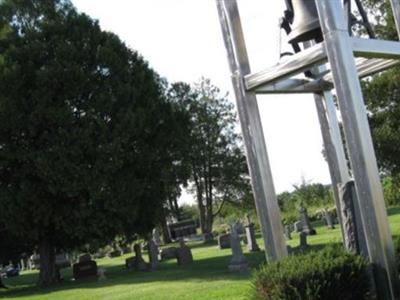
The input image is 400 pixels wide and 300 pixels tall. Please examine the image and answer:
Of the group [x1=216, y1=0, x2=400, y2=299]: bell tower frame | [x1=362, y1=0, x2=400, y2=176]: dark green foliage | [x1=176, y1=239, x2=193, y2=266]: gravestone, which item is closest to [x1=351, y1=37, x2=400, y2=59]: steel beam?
[x1=216, y1=0, x2=400, y2=299]: bell tower frame

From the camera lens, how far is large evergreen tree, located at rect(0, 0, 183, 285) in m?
25.1

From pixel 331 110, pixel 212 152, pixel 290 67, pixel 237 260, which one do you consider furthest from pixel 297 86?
pixel 212 152

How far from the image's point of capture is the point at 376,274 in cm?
535

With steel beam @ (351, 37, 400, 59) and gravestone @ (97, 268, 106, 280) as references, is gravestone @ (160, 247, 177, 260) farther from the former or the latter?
steel beam @ (351, 37, 400, 59)

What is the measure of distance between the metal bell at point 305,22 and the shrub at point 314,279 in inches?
83.9

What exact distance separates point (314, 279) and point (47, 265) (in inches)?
965

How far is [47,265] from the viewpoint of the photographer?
28.0 metres

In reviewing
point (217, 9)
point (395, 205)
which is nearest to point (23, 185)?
point (217, 9)

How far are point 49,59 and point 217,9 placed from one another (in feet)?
70.5

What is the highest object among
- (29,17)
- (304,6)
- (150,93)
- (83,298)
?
(29,17)

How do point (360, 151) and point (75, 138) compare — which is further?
point (75, 138)

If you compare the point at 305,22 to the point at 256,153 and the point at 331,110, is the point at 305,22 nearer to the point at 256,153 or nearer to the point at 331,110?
the point at 256,153

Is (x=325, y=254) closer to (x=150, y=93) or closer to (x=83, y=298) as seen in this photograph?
(x=83, y=298)

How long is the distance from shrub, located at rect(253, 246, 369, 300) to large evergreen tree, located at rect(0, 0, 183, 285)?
65.7ft
